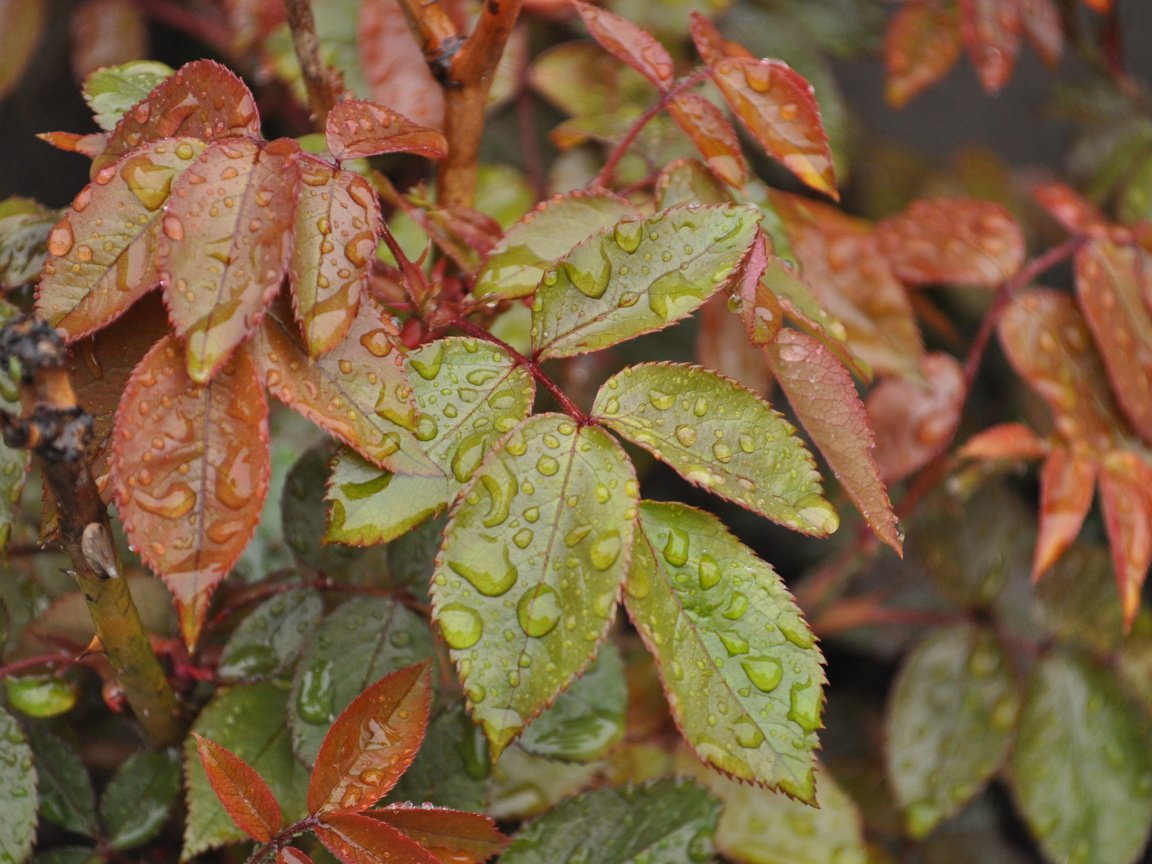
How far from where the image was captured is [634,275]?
580mm

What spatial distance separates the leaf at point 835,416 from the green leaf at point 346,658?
31 cm

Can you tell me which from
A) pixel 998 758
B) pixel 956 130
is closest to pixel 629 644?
pixel 998 758

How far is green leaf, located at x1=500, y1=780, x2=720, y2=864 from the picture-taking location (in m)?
0.69

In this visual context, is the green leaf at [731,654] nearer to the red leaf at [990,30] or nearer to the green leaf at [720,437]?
→ the green leaf at [720,437]

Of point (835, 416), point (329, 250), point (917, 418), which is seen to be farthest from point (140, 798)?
point (917, 418)

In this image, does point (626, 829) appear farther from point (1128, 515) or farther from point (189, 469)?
point (1128, 515)

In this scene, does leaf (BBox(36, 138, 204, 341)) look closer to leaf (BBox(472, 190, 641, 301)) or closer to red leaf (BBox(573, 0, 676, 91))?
leaf (BBox(472, 190, 641, 301))

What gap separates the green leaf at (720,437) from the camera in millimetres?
533

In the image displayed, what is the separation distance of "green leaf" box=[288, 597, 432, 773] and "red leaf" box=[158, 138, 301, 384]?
0.26m

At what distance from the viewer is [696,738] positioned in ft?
1.69

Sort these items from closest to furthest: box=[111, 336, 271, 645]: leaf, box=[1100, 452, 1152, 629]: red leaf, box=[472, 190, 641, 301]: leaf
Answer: box=[111, 336, 271, 645]: leaf < box=[472, 190, 641, 301]: leaf < box=[1100, 452, 1152, 629]: red leaf

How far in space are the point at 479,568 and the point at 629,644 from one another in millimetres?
499

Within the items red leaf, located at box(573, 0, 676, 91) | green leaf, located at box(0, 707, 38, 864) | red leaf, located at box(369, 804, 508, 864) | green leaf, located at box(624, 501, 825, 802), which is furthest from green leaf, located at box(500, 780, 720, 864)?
red leaf, located at box(573, 0, 676, 91)

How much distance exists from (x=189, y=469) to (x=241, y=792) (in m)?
0.20
